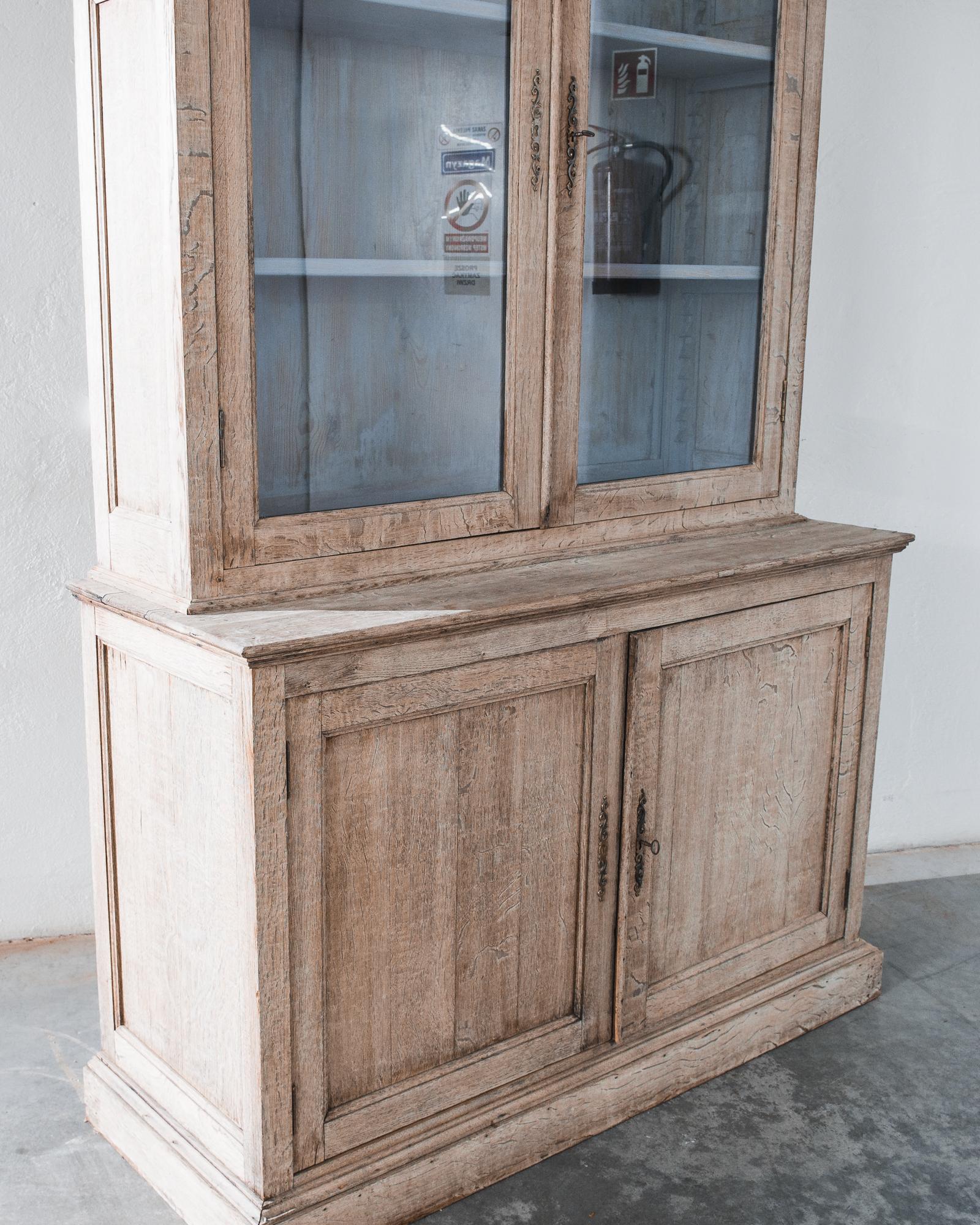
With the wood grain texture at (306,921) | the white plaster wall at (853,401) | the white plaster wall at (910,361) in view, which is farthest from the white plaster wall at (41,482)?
the white plaster wall at (910,361)

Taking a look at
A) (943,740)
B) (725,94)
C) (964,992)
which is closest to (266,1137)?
(964,992)

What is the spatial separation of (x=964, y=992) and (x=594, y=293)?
162cm

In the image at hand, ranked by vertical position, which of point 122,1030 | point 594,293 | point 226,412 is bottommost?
point 122,1030

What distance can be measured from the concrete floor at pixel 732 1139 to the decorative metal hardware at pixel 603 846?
44 centimetres

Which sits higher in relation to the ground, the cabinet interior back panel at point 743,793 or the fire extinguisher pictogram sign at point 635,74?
the fire extinguisher pictogram sign at point 635,74

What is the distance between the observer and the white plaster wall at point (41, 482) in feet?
8.09

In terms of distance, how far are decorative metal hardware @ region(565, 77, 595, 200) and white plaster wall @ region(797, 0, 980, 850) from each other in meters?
1.22

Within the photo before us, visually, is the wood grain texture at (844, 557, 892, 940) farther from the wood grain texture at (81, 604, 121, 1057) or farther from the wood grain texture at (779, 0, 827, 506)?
the wood grain texture at (81, 604, 121, 1057)

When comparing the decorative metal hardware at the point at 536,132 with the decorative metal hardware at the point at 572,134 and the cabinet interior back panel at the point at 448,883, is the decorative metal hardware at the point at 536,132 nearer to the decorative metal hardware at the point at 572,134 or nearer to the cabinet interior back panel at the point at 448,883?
the decorative metal hardware at the point at 572,134

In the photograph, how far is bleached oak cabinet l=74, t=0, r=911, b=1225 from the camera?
175cm

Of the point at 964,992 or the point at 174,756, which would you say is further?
the point at 964,992

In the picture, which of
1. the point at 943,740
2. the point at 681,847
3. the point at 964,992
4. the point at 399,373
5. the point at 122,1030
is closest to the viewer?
the point at 399,373

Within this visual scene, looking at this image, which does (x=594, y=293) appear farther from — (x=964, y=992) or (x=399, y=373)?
Result: (x=964, y=992)

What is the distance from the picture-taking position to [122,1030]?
2127mm
